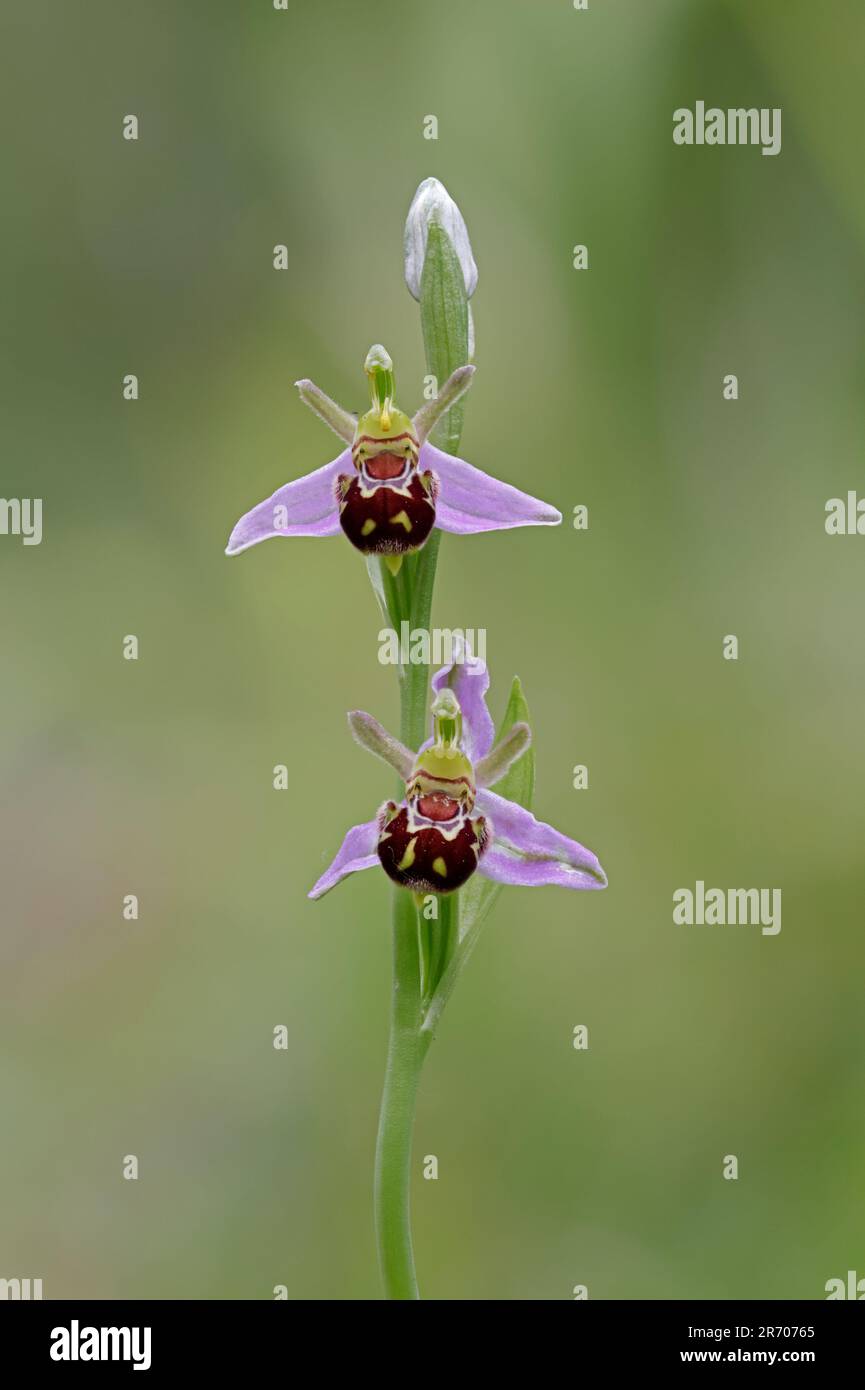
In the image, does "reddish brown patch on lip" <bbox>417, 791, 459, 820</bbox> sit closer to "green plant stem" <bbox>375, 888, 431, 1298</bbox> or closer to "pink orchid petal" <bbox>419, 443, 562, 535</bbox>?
"green plant stem" <bbox>375, 888, 431, 1298</bbox>

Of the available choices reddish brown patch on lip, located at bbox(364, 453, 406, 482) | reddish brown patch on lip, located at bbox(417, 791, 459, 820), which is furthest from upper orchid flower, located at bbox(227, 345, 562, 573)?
reddish brown patch on lip, located at bbox(417, 791, 459, 820)

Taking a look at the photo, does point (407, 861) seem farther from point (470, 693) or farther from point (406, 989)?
point (470, 693)

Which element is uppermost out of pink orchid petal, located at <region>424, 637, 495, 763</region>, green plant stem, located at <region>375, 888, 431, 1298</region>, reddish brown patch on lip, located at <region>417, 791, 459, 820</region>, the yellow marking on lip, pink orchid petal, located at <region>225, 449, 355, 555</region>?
pink orchid petal, located at <region>225, 449, 355, 555</region>

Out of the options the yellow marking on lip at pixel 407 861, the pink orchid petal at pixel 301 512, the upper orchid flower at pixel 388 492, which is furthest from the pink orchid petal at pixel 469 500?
the yellow marking on lip at pixel 407 861

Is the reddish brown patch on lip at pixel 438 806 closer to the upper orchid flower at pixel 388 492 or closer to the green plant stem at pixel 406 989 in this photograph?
the green plant stem at pixel 406 989

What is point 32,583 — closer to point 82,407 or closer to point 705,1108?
point 82,407

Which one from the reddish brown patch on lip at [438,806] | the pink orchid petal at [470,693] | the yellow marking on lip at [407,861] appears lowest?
the yellow marking on lip at [407,861]

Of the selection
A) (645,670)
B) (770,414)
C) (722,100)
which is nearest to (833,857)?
(645,670)
